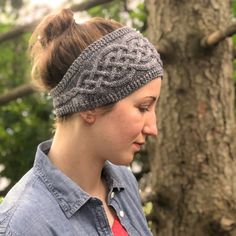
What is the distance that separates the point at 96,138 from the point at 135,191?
0.44 meters

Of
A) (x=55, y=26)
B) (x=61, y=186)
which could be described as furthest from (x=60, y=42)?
(x=61, y=186)

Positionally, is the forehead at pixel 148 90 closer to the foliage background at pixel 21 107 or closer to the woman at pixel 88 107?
the woman at pixel 88 107

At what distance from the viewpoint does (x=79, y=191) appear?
5.67 ft

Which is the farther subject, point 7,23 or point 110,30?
point 7,23

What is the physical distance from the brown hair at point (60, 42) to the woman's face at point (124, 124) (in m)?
0.19

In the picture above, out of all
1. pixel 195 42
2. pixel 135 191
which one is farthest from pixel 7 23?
pixel 135 191

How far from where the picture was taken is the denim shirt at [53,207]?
5.08 feet

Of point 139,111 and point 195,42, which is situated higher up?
point 139,111

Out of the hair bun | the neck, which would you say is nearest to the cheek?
the neck

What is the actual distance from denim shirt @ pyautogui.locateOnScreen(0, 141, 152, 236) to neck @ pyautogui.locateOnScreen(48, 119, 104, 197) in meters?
0.03

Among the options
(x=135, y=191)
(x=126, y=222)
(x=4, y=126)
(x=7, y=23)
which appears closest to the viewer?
(x=126, y=222)

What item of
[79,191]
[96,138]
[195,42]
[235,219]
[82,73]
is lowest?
[235,219]

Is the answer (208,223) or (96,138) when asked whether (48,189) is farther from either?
(208,223)

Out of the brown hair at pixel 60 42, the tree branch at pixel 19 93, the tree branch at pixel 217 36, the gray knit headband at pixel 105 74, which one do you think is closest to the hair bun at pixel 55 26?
the brown hair at pixel 60 42
